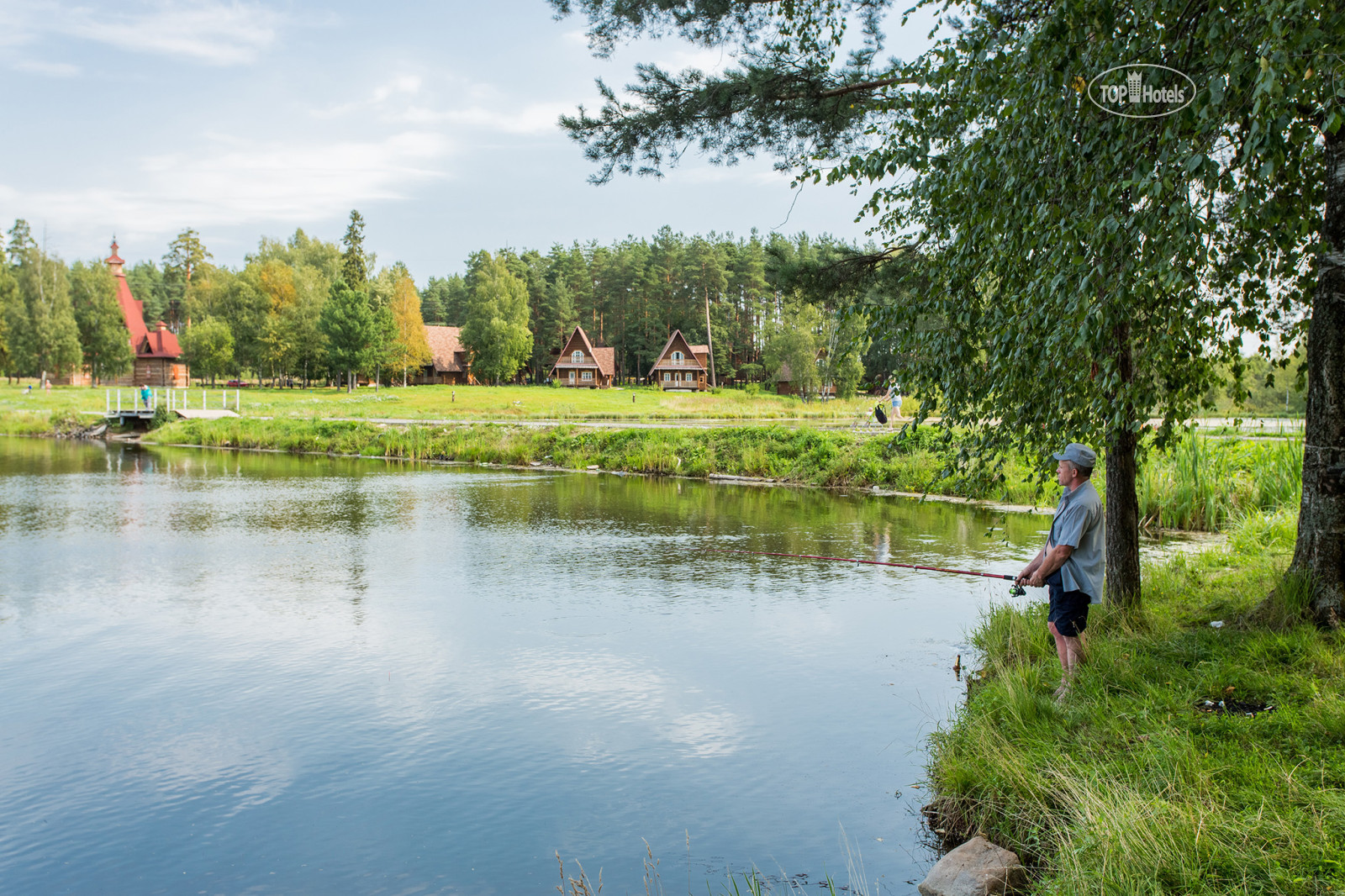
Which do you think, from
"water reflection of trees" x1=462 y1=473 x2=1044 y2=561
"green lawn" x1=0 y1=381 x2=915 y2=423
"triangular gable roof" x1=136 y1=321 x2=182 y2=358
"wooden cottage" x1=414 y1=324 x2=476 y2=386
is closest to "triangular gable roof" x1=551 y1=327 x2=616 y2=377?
"green lawn" x1=0 y1=381 x2=915 y2=423

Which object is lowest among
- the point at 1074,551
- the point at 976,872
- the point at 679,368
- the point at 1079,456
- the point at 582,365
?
the point at 976,872

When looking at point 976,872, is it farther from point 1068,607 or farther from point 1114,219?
point 1114,219

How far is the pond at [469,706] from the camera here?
5.75 metres

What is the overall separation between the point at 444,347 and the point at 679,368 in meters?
22.0

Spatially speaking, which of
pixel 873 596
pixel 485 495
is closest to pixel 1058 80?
pixel 873 596

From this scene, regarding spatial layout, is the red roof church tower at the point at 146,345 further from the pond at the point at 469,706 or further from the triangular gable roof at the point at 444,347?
the pond at the point at 469,706

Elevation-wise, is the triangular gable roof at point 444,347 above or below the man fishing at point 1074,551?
above

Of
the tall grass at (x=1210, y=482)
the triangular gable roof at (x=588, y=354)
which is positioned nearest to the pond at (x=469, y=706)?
the tall grass at (x=1210, y=482)

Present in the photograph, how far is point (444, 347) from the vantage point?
287 ft

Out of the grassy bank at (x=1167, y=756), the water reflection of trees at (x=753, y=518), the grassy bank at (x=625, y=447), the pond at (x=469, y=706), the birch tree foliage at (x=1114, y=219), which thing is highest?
the birch tree foliage at (x=1114, y=219)

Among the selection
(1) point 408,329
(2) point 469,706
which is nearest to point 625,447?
(2) point 469,706

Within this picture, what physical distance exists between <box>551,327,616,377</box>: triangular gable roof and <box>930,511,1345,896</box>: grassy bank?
76.4 m

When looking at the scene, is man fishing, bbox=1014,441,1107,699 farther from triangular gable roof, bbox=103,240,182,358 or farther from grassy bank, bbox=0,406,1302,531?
triangular gable roof, bbox=103,240,182,358

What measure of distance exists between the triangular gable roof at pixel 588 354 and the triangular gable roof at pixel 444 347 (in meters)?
9.28
